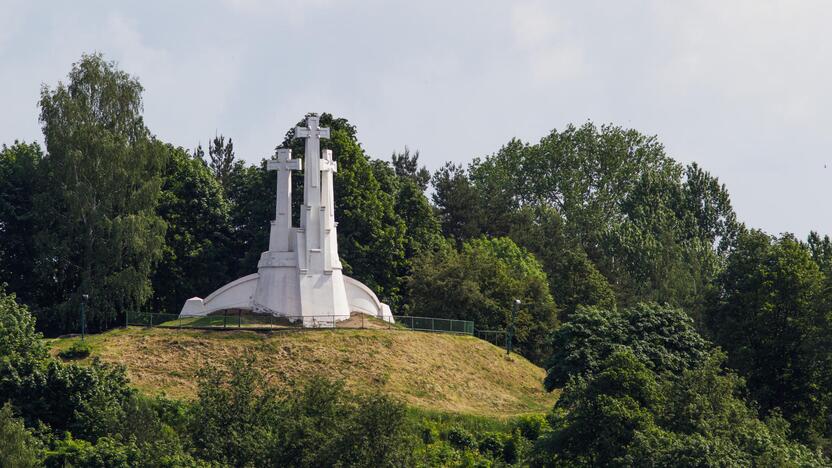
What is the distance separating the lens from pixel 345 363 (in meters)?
70.8

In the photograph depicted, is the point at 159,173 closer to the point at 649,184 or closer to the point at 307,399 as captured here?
the point at 307,399

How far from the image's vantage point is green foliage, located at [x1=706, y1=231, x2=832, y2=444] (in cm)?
6962

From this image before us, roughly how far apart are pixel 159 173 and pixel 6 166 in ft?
29.8

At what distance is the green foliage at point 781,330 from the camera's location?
A: 69.6m

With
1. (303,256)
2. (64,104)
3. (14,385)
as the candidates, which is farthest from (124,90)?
(14,385)

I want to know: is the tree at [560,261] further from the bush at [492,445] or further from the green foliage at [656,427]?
the green foliage at [656,427]

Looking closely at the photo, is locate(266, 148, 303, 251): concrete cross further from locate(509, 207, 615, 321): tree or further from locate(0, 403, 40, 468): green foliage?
locate(0, 403, 40, 468): green foliage

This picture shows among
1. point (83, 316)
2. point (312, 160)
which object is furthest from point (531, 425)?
point (83, 316)

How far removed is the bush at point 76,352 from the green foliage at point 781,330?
2946cm

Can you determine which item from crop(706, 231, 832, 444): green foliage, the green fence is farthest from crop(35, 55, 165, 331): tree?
crop(706, 231, 832, 444): green foliage

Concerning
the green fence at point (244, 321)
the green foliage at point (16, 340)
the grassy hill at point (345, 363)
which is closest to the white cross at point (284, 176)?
the green fence at point (244, 321)

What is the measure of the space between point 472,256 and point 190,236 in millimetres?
16121

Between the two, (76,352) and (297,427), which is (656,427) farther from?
(76,352)

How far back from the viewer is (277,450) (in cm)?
5031
